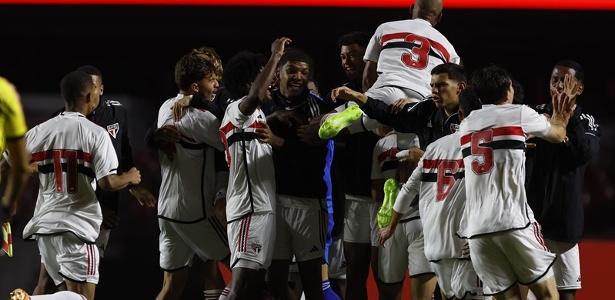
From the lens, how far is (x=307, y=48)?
33.3ft

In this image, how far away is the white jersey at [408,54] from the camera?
7.82 metres

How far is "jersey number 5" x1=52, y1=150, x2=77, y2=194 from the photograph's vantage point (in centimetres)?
718

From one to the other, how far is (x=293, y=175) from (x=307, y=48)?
109 inches

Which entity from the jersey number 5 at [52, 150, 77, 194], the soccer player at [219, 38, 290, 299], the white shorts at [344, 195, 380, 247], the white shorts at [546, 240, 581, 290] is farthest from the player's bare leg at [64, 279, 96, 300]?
the white shorts at [546, 240, 581, 290]

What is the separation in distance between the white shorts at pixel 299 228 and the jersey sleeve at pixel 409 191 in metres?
0.60

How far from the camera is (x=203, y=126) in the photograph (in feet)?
25.6

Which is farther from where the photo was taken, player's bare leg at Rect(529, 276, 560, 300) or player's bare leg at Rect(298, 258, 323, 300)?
player's bare leg at Rect(298, 258, 323, 300)

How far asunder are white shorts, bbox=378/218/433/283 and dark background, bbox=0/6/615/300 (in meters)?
2.61

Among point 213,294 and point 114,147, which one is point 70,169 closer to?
point 114,147

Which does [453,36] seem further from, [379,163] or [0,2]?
[0,2]

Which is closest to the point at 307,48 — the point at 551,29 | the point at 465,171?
the point at 551,29

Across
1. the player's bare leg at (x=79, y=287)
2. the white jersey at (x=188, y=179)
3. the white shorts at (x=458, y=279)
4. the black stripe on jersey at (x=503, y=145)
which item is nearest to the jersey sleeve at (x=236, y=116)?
the white jersey at (x=188, y=179)

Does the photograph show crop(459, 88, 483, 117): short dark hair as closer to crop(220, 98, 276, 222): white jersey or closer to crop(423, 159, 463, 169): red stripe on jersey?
crop(423, 159, 463, 169): red stripe on jersey

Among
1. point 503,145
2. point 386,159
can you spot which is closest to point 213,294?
point 386,159
